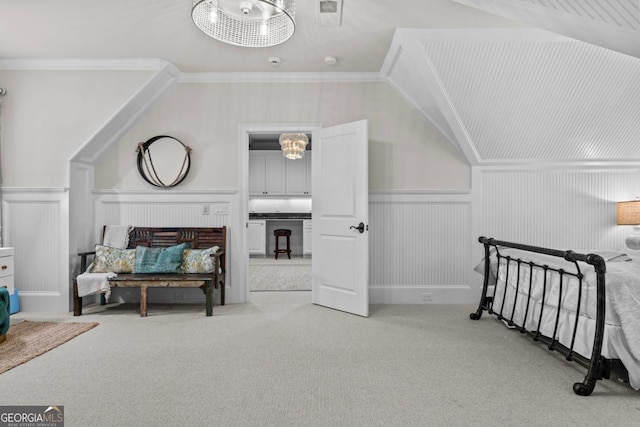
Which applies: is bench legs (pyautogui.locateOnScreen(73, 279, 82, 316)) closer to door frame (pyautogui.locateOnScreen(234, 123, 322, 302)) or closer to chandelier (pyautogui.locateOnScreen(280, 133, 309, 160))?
door frame (pyautogui.locateOnScreen(234, 123, 322, 302))

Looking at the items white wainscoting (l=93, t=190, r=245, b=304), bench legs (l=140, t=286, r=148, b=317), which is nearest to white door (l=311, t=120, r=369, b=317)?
white wainscoting (l=93, t=190, r=245, b=304)

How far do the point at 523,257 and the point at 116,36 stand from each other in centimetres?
408

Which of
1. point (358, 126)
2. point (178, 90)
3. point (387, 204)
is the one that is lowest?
point (387, 204)

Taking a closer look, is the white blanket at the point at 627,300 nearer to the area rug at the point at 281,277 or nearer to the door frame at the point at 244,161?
the door frame at the point at 244,161

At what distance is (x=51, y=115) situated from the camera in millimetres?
4219

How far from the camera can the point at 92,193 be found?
458 cm

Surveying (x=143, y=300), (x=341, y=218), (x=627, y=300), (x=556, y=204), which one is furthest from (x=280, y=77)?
(x=627, y=300)

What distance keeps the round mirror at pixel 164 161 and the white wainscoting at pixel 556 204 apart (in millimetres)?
3385

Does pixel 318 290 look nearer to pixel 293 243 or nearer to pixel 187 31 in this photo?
pixel 187 31

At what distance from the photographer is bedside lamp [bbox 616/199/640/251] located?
4.13 metres

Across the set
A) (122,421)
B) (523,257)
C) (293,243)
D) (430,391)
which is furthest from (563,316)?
(293,243)

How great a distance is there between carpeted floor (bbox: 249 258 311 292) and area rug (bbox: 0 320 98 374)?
7.35 feet

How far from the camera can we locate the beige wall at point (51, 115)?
13.8 feet

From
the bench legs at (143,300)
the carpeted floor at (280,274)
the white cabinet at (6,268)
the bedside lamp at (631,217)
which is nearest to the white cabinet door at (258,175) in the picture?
the carpeted floor at (280,274)
